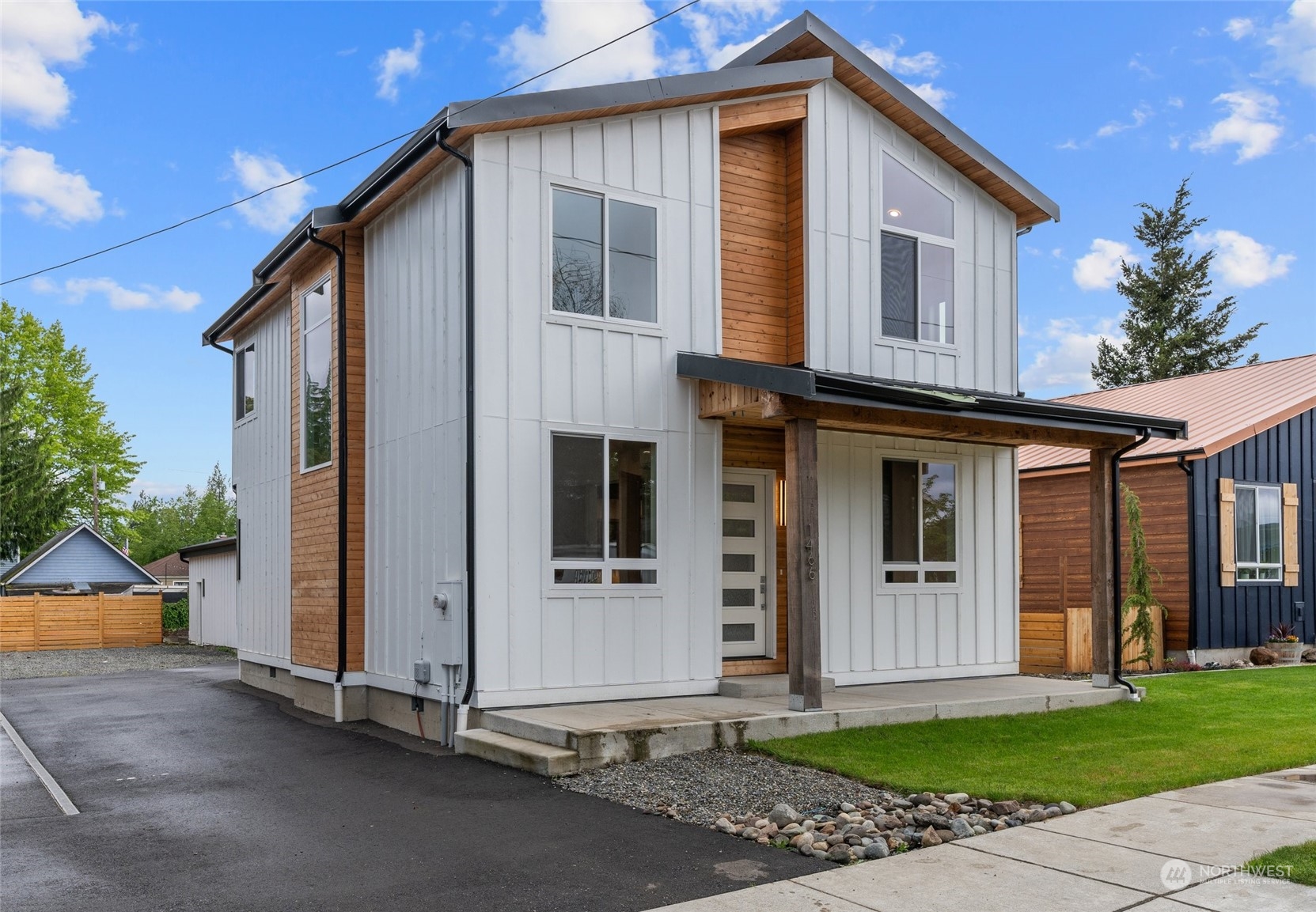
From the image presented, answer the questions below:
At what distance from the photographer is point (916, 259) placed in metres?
12.7

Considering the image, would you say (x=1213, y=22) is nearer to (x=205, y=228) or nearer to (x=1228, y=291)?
(x=1228, y=291)

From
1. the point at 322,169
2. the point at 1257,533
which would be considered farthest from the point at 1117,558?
the point at 322,169

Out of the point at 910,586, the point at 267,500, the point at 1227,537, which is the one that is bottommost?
the point at 910,586

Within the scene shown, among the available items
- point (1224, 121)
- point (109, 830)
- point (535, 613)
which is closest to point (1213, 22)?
point (1224, 121)

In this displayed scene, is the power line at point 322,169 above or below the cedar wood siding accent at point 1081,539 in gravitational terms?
above

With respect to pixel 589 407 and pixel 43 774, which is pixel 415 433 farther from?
pixel 43 774

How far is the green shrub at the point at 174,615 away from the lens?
2983cm

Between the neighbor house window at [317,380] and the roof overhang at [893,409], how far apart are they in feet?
15.3

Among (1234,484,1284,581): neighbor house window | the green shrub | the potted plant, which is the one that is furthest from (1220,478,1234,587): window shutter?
the green shrub

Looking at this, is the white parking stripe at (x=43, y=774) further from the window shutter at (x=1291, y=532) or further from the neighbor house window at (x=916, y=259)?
the window shutter at (x=1291, y=532)

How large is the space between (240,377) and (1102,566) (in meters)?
13.1

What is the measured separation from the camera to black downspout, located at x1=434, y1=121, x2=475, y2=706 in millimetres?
9508

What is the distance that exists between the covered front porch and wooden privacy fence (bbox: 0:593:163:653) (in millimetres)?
21801

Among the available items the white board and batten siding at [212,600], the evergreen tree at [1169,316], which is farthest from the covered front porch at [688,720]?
the evergreen tree at [1169,316]
